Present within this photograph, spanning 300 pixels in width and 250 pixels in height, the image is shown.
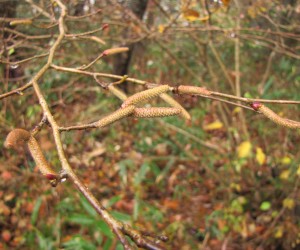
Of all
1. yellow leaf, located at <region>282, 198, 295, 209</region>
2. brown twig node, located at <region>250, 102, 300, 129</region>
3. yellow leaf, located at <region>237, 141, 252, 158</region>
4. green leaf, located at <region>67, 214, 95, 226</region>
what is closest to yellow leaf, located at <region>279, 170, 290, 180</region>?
yellow leaf, located at <region>282, 198, 295, 209</region>

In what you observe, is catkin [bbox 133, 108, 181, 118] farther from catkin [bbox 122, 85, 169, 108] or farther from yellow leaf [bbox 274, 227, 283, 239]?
yellow leaf [bbox 274, 227, 283, 239]

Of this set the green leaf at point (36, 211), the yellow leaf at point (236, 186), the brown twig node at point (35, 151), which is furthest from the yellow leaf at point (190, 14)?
the green leaf at point (36, 211)

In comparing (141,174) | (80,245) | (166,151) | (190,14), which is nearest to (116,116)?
(190,14)

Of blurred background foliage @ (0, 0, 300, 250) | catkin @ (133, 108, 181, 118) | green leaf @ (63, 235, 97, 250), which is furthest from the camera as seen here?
blurred background foliage @ (0, 0, 300, 250)

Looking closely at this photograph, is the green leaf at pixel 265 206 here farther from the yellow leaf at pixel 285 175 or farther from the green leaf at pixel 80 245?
the green leaf at pixel 80 245

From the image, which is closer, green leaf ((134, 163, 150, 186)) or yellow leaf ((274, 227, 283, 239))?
yellow leaf ((274, 227, 283, 239))

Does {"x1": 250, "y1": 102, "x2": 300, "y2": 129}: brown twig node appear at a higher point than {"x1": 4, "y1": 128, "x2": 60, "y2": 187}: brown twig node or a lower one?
higher
